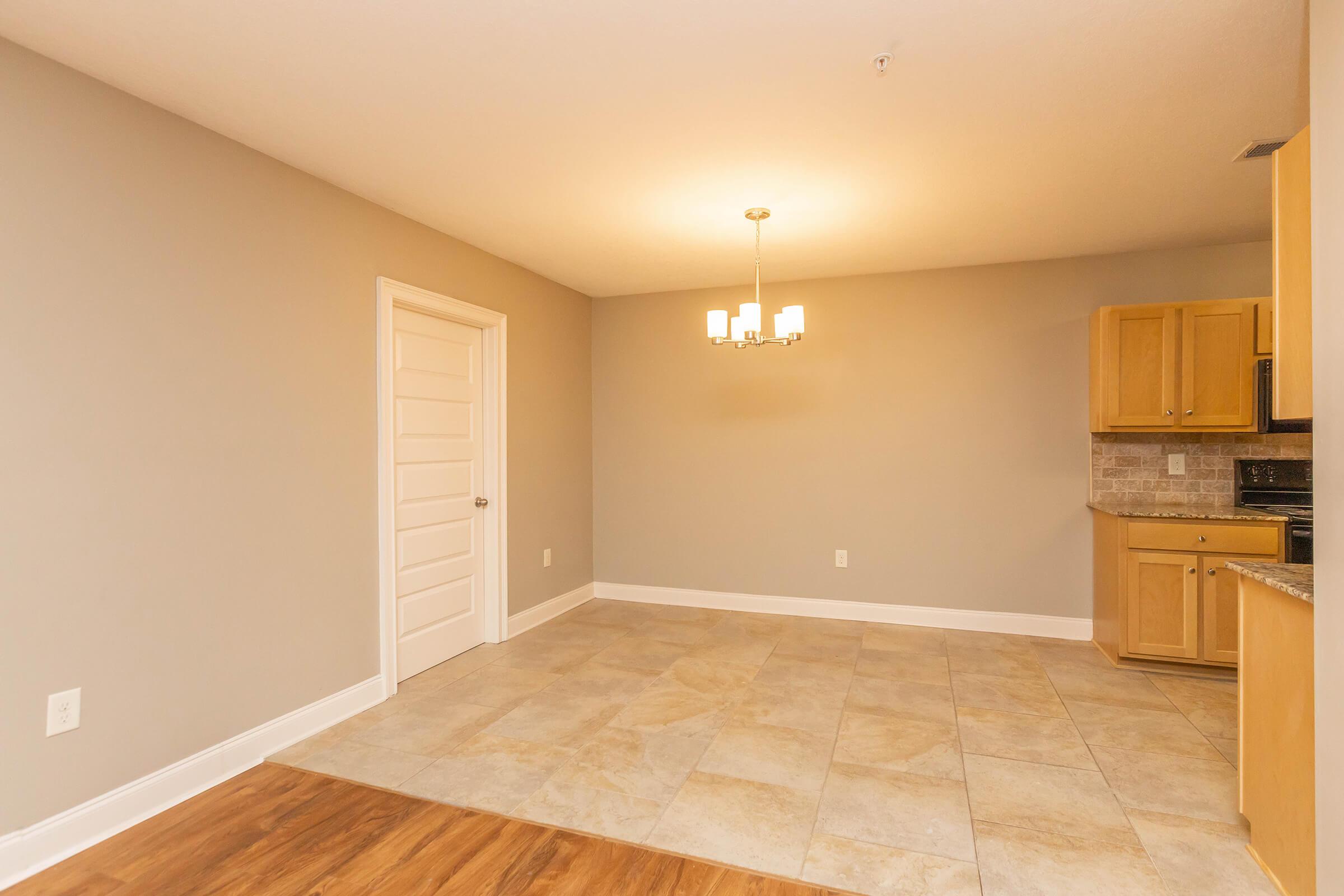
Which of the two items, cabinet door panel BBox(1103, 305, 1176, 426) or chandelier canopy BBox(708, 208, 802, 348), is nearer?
chandelier canopy BBox(708, 208, 802, 348)

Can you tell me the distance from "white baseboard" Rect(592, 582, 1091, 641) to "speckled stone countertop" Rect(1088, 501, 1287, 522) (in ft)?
2.75

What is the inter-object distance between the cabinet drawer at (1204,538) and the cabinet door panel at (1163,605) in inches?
2.3

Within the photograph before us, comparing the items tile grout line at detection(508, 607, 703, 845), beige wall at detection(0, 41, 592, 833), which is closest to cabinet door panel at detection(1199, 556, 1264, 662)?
tile grout line at detection(508, 607, 703, 845)

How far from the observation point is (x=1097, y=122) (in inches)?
99.7

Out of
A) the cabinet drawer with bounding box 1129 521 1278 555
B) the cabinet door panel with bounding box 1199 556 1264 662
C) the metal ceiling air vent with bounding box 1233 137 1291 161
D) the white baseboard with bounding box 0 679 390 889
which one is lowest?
the white baseboard with bounding box 0 679 390 889

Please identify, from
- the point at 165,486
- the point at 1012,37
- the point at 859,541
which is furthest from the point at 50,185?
the point at 859,541

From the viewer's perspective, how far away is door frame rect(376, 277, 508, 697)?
11.0 feet

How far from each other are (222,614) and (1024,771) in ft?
10.4

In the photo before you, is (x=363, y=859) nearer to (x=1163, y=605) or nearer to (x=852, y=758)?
(x=852, y=758)

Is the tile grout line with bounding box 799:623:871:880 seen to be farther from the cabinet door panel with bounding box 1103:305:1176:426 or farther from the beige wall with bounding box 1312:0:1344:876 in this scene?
the cabinet door panel with bounding box 1103:305:1176:426

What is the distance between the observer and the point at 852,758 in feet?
8.91

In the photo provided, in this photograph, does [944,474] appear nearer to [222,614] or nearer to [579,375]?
[579,375]

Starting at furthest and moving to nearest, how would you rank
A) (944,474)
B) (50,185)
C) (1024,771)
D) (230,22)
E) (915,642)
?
(944,474), (915,642), (1024,771), (50,185), (230,22)

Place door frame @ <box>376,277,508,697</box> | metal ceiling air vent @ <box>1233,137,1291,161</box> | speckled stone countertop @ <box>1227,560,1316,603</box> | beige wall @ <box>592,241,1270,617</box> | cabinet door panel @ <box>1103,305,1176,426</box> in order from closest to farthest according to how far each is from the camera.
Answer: speckled stone countertop @ <box>1227,560,1316,603</box>
metal ceiling air vent @ <box>1233,137,1291,161</box>
door frame @ <box>376,277,508,697</box>
cabinet door panel @ <box>1103,305,1176,426</box>
beige wall @ <box>592,241,1270,617</box>
